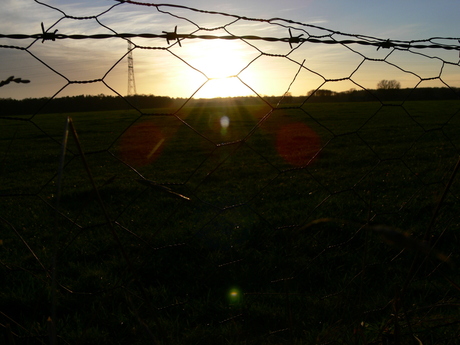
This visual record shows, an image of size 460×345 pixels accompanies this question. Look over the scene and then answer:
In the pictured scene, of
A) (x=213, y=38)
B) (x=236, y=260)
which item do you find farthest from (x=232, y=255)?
(x=213, y=38)

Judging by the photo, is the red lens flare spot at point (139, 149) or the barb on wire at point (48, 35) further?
the red lens flare spot at point (139, 149)

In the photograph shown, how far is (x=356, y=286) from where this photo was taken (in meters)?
1.90

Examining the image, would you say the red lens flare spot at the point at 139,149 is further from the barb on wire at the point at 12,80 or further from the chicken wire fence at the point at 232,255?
the barb on wire at the point at 12,80

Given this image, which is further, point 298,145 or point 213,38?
point 298,145

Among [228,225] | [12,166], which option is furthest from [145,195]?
[12,166]

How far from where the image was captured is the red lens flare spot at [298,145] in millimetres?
5548

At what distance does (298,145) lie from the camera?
277 inches

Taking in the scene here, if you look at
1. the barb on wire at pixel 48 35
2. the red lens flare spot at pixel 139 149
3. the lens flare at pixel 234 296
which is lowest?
the red lens flare spot at pixel 139 149

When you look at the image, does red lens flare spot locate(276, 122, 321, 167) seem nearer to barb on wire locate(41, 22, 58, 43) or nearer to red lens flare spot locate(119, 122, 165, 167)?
red lens flare spot locate(119, 122, 165, 167)

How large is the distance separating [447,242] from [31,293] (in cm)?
239

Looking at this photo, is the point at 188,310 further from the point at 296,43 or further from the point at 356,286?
the point at 296,43

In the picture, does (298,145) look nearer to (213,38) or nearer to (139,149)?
(139,149)

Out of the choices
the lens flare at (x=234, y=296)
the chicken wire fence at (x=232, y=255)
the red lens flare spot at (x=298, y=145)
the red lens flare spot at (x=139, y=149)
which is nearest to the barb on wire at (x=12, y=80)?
the chicken wire fence at (x=232, y=255)

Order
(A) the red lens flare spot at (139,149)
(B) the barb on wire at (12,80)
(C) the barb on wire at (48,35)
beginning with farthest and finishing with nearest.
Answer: (A) the red lens flare spot at (139,149), (C) the barb on wire at (48,35), (B) the barb on wire at (12,80)
